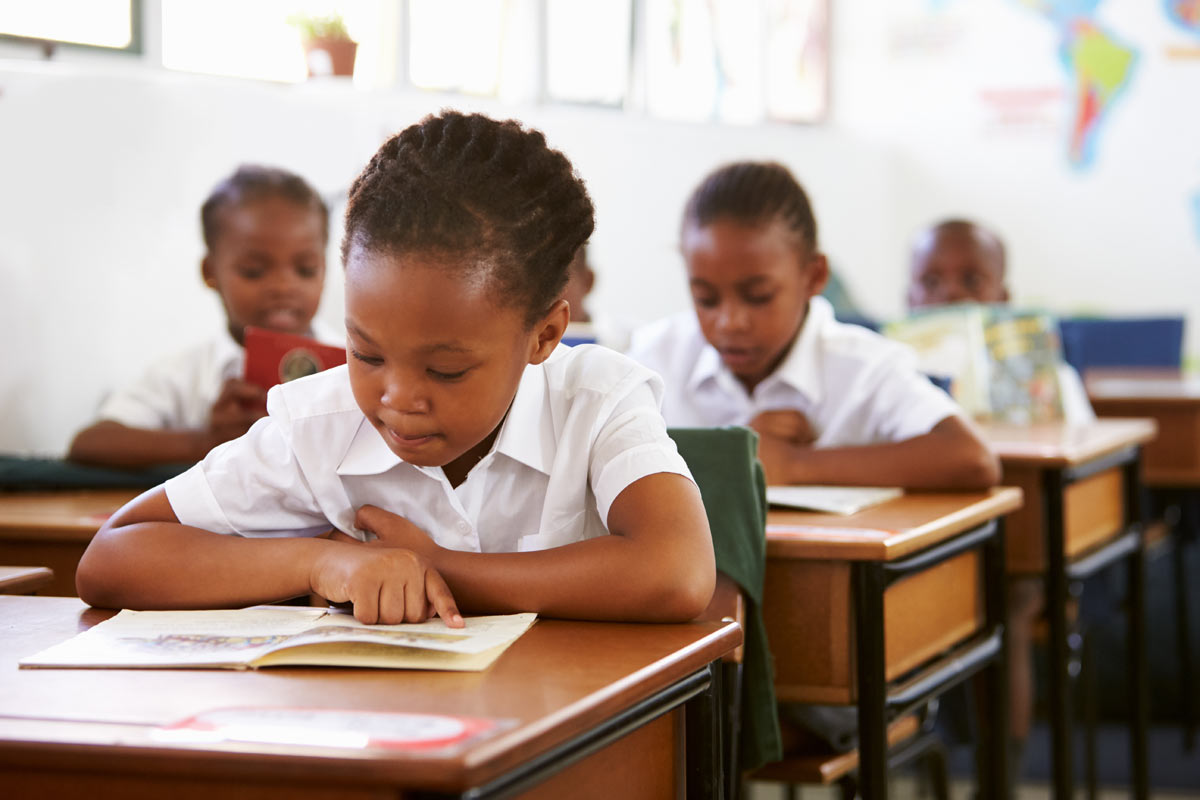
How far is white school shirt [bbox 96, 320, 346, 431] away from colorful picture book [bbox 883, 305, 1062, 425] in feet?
4.13

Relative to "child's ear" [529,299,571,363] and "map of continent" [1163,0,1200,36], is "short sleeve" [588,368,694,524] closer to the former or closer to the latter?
"child's ear" [529,299,571,363]

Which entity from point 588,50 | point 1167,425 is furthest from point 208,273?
point 1167,425

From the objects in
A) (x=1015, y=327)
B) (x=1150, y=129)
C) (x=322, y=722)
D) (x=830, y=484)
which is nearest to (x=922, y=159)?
(x=1150, y=129)

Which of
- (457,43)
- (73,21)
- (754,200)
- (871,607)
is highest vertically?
(457,43)

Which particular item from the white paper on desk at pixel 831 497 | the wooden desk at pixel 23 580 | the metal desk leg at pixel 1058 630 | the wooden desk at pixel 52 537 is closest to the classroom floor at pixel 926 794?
the metal desk leg at pixel 1058 630

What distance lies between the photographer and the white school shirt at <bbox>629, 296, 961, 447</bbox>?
2203 millimetres

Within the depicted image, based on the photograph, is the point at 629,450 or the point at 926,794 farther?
the point at 926,794

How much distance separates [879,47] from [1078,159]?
89 cm

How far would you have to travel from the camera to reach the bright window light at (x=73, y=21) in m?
2.76

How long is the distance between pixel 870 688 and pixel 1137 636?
1.41 m

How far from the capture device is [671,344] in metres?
2.46

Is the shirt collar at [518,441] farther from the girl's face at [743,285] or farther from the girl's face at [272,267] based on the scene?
the girl's face at [272,267]

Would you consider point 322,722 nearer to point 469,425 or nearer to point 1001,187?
point 469,425

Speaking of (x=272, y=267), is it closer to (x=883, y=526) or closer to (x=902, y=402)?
(x=902, y=402)
